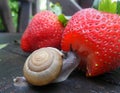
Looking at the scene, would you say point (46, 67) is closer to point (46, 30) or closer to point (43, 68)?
point (43, 68)

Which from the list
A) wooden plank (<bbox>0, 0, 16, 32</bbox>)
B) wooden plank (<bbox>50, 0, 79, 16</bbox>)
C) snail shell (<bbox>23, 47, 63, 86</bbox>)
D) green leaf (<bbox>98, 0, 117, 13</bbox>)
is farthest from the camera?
wooden plank (<bbox>0, 0, 16, 32</bbox>)

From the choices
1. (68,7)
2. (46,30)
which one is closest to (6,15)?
(68,7)

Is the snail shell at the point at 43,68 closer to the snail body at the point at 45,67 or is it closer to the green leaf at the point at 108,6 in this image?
the snail body at the point at 45,67

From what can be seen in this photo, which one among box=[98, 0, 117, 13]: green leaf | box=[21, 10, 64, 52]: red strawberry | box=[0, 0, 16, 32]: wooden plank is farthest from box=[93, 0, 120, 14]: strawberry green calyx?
box=[0, 0, 16, 32]: wooden plank

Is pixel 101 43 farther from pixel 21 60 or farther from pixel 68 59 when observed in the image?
pixel 21 60

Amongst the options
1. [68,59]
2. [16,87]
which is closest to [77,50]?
[68,59]

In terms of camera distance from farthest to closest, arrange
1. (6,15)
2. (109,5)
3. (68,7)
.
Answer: (6,15), (68,7), (109,5)

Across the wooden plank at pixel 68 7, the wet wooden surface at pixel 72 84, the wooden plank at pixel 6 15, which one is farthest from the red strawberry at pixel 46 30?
the wooden plank at pixel 6 15

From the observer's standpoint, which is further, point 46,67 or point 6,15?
point 6,15

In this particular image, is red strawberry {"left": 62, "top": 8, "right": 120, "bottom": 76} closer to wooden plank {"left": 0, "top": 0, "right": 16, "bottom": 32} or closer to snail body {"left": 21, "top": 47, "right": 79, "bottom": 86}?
snail body {"left": 21, "top": 47, "right": 79, "bottom": 86}
